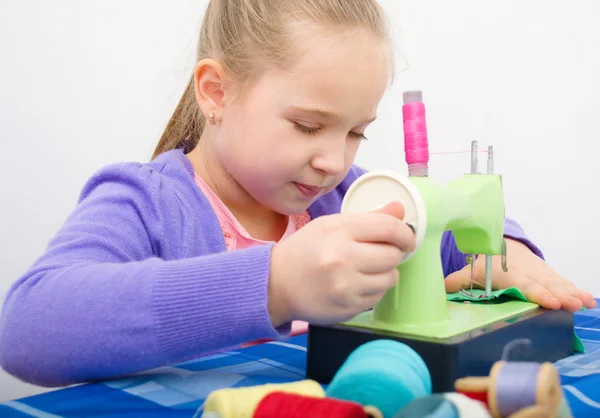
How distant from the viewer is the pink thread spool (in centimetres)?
66

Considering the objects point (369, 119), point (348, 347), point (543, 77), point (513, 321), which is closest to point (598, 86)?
point (543, 77)

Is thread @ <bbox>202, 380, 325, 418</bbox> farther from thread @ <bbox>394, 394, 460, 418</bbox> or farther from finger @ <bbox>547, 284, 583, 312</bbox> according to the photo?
finger @ <bbox>547, 284, 583, 312</bbox>

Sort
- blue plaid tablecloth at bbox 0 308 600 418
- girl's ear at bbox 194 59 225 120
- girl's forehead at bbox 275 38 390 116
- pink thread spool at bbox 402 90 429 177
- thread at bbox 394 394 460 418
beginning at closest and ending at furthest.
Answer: thread at bbox 394 394 460 418 < blue plaid tablecloth at bbox 0 308 600 418 < pink thread spool at bbox 402 90 429 177 < girl's forehead at bbox 275 38 390 116 < girl's ear at bbox 194 59 225 120

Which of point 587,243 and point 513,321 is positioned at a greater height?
point 513,321

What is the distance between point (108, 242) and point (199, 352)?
0.60 ft

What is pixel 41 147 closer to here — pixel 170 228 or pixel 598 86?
pixel 170 228

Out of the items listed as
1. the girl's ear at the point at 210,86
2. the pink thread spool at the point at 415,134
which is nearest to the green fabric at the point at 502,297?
the pink thread spool at the point at 415,134

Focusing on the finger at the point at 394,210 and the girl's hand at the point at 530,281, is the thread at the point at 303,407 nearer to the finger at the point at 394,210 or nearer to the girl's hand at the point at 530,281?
the finger at the point at 394,210

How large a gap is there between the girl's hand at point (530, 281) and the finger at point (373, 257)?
0.86 ft

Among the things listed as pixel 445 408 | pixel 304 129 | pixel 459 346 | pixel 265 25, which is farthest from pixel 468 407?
pixel 265 25

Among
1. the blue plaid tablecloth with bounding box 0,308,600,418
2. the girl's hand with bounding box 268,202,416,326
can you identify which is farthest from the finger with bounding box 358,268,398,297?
the blue plaid tablecloth with bounding box 0,308,600,418

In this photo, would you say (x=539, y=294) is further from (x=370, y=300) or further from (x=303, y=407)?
(x=303, y=407)

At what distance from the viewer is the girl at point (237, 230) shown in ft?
1.84

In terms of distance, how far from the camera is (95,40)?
1421 mm
